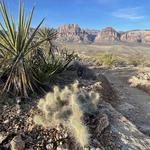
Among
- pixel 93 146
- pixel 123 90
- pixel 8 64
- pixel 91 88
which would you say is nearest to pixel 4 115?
pixel 8 64

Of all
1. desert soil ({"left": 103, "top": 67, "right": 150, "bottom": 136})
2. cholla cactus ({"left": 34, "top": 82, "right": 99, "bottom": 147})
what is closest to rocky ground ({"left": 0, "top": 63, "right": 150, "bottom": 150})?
cholla cactus ({"left": 34, "top": 82, "right": 99, "bottom": 147})

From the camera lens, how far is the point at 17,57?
6809 mm

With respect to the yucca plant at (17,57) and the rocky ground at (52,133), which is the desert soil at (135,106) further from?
the yucca plant at (17,57)

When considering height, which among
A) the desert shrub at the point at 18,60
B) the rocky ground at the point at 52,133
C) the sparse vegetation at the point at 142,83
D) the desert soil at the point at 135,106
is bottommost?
the sparse vegetation at the point at 142,83

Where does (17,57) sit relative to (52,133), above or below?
above

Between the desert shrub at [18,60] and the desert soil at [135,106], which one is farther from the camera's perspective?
the desert soil at [135,106]

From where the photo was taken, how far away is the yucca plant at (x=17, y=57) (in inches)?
265

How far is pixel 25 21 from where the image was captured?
7.10 metres

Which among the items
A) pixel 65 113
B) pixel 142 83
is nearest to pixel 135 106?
pixel 142 83

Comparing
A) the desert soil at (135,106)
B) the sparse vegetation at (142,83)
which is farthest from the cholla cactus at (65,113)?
the sparse vegetation at (142,83)

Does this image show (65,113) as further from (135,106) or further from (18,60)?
(135,106)

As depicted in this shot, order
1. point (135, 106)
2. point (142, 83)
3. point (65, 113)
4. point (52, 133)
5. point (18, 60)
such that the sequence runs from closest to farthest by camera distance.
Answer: point (52, 133)
point (65, 113)
point (18, 60)
point (135, 106)
point (142, 83)

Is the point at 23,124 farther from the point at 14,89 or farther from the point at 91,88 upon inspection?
the point at 91,88

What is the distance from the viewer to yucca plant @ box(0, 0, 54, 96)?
672 centimetres
